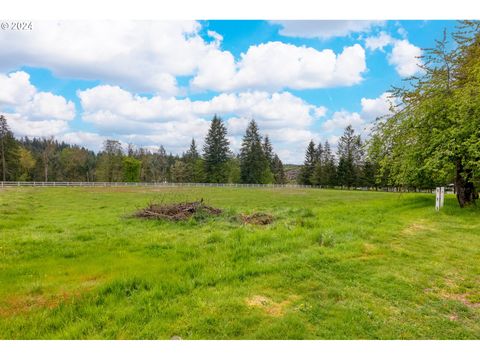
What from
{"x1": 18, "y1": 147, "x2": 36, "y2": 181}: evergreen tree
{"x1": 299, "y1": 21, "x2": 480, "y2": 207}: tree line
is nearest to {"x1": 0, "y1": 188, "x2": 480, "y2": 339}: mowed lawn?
{"x1": 299, "y1": 21, "x2": 480, "y2": 207}: tree line

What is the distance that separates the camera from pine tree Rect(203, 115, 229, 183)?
66.8 m

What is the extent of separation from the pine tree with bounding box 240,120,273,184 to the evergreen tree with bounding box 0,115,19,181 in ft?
146

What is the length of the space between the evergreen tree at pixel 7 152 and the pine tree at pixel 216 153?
36.1 meters

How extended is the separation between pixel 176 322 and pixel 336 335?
2.03 metres

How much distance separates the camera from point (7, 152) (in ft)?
189

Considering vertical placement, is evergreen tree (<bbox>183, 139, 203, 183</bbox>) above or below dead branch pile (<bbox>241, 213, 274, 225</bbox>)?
above

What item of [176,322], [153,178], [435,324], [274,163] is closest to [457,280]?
[435,324]

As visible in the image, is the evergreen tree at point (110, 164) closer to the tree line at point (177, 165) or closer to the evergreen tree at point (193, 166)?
the tree line at point (177, 165)

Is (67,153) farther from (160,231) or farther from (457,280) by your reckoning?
(457,280)

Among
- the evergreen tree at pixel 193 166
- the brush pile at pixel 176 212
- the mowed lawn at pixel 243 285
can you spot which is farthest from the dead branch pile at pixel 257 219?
the evergreen tree at pixel 193 166

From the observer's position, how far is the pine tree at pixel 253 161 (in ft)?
222

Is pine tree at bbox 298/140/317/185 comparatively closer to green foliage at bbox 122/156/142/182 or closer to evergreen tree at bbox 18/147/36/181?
green foliage at bbox 122/156/142/182

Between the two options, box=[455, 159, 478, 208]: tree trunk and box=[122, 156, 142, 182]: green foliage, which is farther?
box=[122, 156, 142, 182]: green foliage

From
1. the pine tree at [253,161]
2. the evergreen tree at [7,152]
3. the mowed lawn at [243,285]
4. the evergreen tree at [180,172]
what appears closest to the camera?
the mowed lawn at [243,285]
